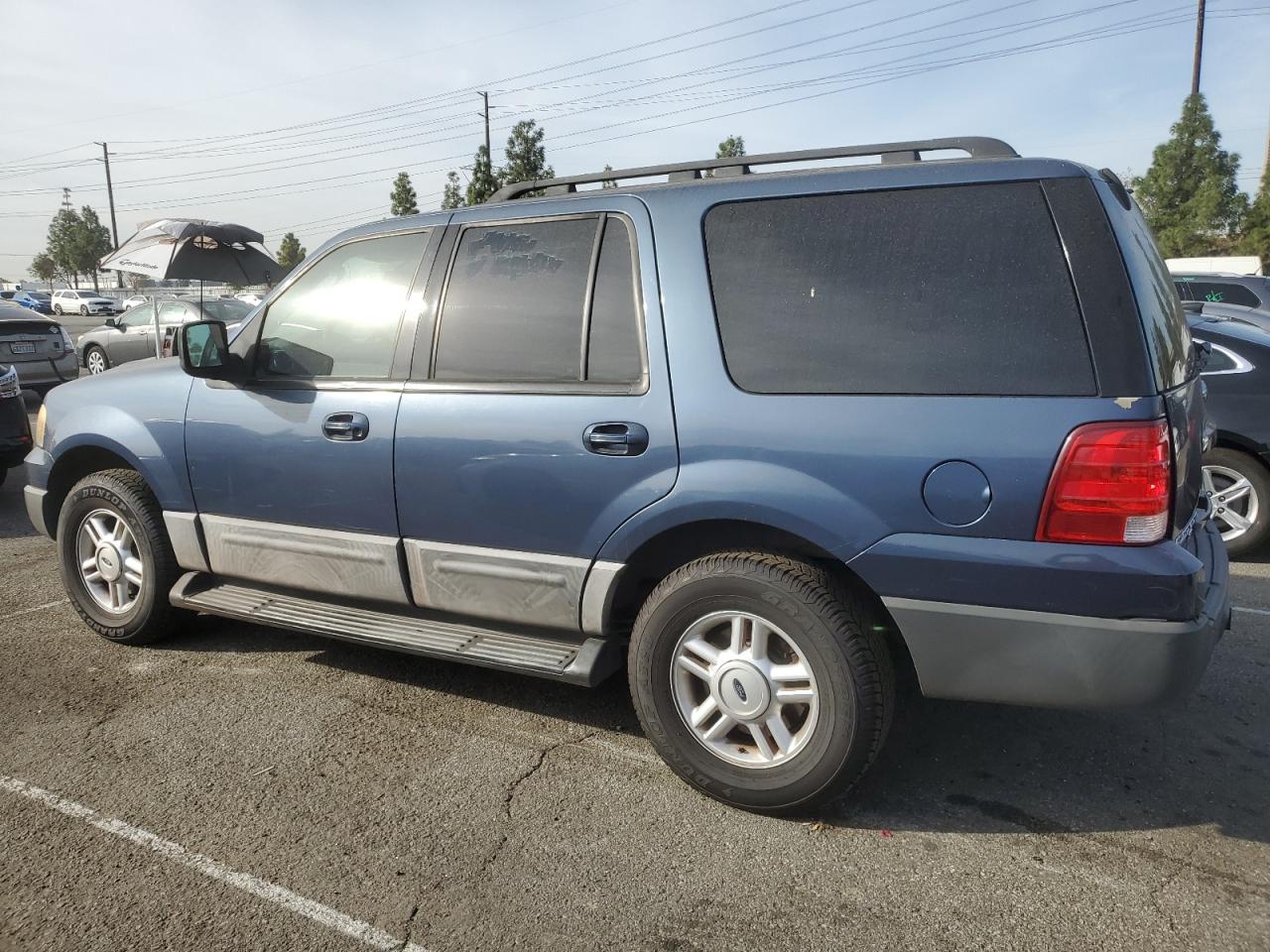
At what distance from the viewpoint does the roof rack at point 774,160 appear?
284 centimetres

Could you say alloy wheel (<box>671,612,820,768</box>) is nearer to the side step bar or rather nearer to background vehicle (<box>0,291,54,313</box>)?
the side step bar

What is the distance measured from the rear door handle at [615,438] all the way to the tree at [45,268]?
321ft

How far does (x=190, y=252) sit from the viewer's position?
560 inches

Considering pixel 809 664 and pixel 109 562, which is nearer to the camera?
pixel 809 664

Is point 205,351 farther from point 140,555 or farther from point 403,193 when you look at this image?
point 403,193

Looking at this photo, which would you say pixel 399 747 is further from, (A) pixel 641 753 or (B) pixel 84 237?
(B) pixel 84 237

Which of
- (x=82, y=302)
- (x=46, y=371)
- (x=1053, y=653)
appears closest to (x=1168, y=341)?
(x=1053, y=653)

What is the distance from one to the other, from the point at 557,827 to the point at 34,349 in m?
11.1

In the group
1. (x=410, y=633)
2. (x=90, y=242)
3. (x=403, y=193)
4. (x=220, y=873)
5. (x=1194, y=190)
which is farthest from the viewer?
(x=90, y=242)

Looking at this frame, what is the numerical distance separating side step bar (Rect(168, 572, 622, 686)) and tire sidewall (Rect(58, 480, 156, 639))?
23 cm

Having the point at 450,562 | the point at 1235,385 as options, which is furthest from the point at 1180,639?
the point at 1235,385

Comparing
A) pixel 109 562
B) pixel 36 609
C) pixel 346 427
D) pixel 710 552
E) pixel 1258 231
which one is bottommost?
pixel 36 609

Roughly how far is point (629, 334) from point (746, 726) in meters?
1.32

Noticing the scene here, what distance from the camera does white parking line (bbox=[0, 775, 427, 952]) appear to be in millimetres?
2363
